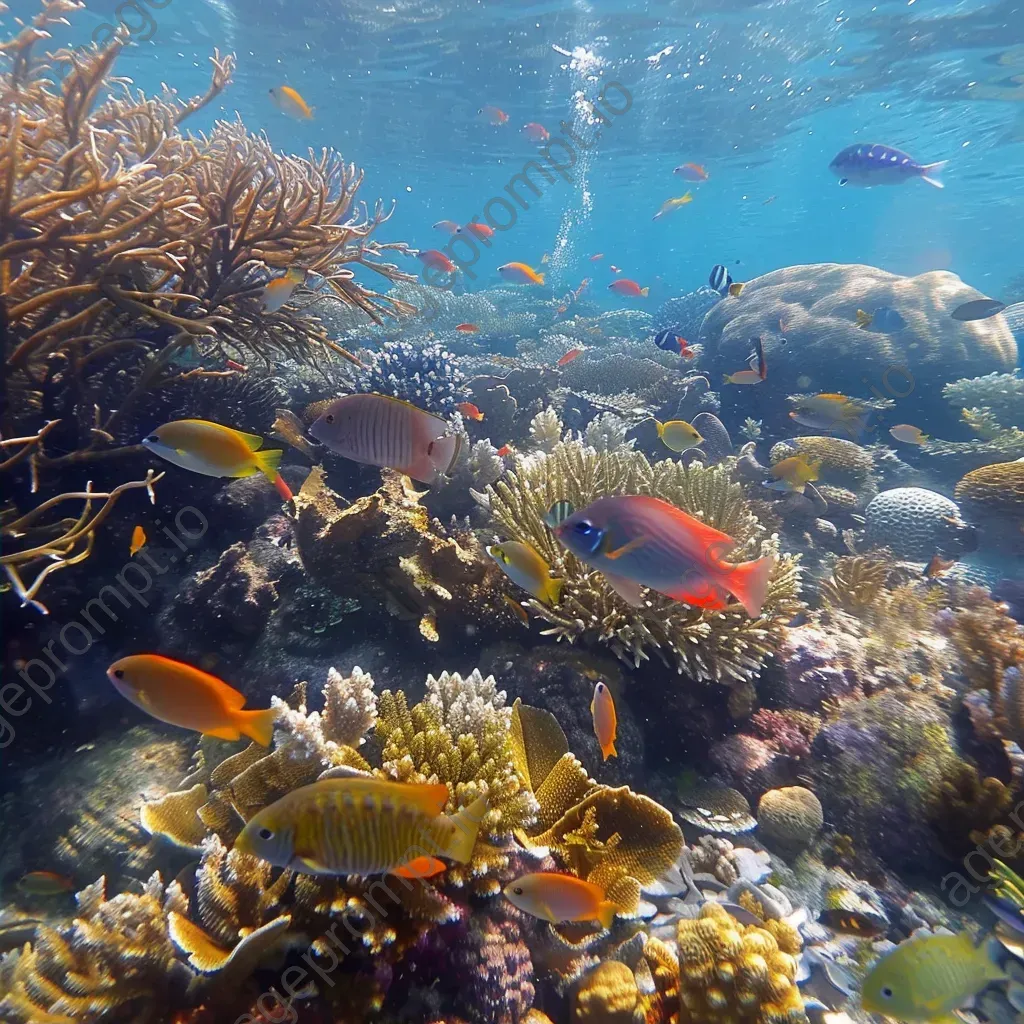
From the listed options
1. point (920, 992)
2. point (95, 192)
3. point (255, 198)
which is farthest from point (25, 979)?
point (255, 198)

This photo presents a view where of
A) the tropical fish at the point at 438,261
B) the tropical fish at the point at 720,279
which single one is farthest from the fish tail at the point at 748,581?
the tropical fish at the point at 438,261

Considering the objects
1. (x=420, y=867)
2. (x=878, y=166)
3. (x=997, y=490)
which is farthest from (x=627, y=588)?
(x=878, y=166)

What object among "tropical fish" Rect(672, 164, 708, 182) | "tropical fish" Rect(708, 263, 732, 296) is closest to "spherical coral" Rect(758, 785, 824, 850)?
"tropical fish" Rect(708, 263, 732, 296)

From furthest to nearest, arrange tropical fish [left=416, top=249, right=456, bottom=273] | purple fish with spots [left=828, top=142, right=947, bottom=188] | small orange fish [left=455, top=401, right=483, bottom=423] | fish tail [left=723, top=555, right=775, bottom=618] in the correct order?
tropical fish [left=416, top=249, right=456, bottom=273] < purple fish with spots [left=828, top=142, right=947, bottom=188] < small orange fish [left=455, top=401, right=483, bottom=423] < fish tail [left=723, top=555, right=775, bottom=618]

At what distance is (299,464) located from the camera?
5.11 meters

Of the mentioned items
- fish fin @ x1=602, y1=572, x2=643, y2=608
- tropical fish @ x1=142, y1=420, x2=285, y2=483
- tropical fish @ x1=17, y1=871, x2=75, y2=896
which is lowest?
tropical fish @ x1=17, y1=871, x2=75, y2=896

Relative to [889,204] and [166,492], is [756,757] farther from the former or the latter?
[889,204]

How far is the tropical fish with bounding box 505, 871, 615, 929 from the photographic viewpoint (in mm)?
1880

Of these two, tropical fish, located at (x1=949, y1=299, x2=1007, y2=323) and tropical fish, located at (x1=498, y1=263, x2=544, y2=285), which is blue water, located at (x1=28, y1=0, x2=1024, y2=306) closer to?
tropical fish, located at (x1=949, y1=299, x2=1007, y2=323)

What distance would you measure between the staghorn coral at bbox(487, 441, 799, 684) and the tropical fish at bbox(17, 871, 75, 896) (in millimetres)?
2756

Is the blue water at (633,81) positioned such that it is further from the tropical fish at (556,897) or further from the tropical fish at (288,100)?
the tropical fish at (556,897)

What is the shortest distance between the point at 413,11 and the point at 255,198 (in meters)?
24.2

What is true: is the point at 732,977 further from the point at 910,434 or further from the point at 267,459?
the point at 910,434

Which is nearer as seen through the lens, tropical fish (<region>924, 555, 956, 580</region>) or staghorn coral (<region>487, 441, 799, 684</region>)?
staghorn coral (<region>487, 441, 799, 684</region>)
